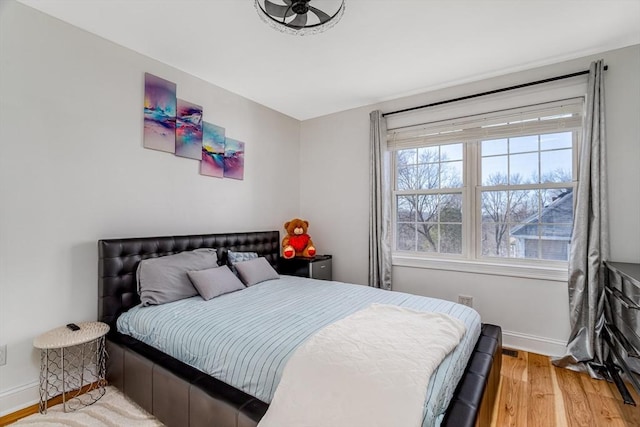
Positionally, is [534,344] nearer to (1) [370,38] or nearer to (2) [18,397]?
(1) [370,38]

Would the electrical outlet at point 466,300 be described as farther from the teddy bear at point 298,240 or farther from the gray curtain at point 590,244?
the teddy bear at point 298,240

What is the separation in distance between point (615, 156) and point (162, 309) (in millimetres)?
3784

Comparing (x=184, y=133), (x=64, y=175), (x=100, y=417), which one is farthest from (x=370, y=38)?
(x=100, y=417)

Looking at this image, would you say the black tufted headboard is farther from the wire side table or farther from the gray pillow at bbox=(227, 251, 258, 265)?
the gray pillow at bbox=(227, 251, 258, 265)

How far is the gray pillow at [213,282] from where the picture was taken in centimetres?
237

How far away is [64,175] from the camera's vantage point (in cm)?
214

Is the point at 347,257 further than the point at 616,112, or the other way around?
the point at 347,257

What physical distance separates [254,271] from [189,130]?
152 cm

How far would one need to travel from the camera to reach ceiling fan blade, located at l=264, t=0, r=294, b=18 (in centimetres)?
185

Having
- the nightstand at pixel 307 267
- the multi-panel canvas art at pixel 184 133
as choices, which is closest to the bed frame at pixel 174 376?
the multi-panel canvas art at pixel 184 133

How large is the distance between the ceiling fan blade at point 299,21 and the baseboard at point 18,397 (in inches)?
Result: 117

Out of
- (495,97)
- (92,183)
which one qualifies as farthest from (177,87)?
(495,97)

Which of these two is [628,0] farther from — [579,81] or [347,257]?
[347,257]

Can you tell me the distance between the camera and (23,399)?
1937mm
